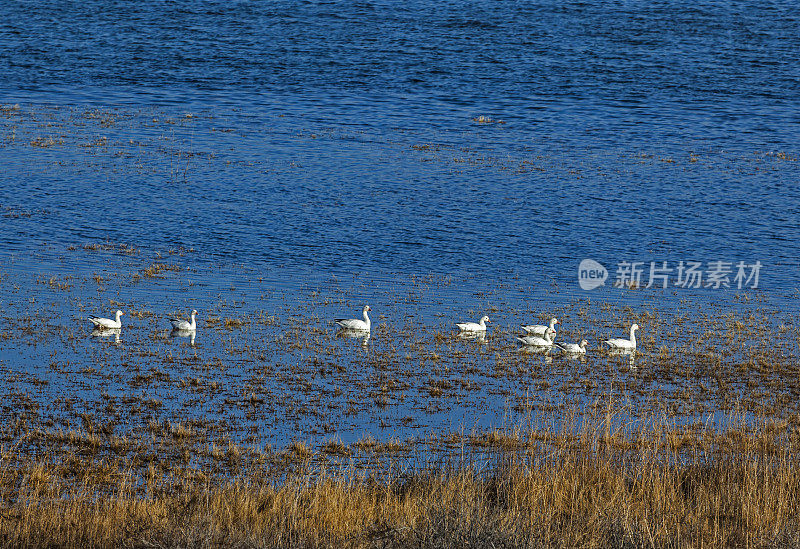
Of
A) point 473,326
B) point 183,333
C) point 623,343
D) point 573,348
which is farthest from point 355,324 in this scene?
point 623,343

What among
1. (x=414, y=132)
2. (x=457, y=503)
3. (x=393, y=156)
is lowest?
(x=457, y=503)

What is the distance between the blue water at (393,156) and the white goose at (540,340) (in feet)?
4.01

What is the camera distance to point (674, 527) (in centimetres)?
1076

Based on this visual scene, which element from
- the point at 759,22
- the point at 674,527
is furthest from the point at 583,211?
the point at 759,22

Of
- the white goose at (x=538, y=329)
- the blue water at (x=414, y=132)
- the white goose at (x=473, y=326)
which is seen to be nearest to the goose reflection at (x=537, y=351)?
the white goose at (x=538, y=329)

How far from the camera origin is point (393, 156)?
4278 centimetres

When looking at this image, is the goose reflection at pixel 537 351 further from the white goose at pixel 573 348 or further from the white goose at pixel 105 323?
the white goose at pixel 105 323

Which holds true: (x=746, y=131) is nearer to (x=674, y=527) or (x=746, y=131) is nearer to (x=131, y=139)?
(x=131, y=139)

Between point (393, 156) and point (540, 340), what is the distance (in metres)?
22.8

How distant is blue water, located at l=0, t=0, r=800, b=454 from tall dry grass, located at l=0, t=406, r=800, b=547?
13.2 ft

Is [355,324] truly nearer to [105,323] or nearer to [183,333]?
[183,333]

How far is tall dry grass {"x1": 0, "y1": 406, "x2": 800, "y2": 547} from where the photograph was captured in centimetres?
991

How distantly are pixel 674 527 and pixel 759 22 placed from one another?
6355 cm

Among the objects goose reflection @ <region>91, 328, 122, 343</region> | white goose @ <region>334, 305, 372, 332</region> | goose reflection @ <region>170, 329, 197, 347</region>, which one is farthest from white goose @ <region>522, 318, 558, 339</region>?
goose reflection @ <region>91, 328, 122, 343</region>
